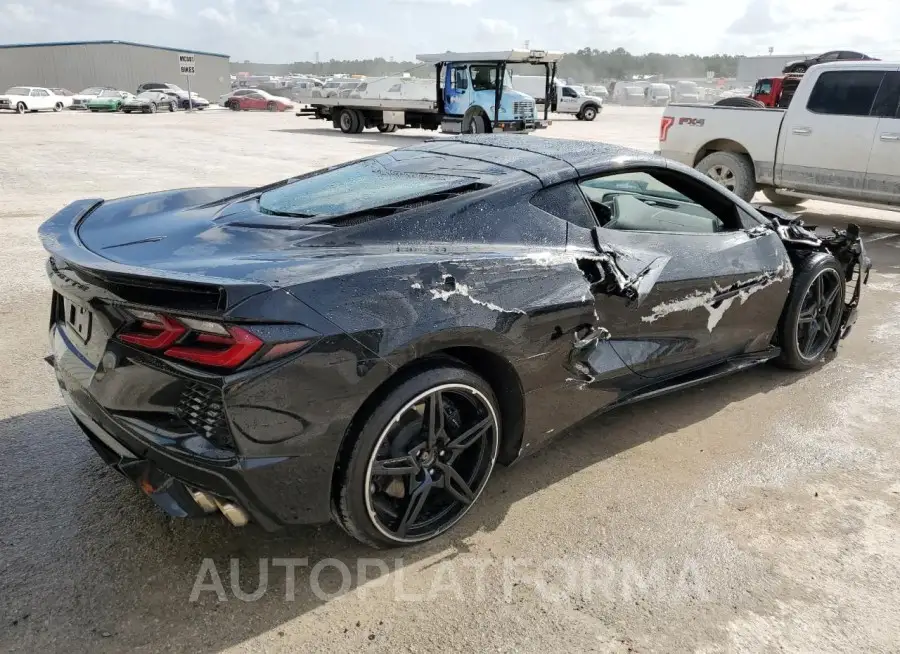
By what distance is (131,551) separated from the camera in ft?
8.60

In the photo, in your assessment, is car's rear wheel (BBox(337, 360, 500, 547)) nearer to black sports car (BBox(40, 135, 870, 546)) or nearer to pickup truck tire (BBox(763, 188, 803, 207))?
black sports car (BBox(40, 135, 870, 546))

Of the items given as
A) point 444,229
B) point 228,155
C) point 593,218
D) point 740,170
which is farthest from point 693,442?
point 228,155

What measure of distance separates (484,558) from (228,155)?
15.6 m

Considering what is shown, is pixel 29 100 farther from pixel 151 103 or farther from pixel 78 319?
pixel 78 319

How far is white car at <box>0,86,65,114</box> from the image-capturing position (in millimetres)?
35875

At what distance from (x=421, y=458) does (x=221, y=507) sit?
72cm

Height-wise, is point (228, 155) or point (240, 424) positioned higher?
point (240, 424)

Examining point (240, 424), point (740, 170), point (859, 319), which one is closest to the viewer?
point (240, 424)

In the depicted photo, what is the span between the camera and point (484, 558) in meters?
2.68

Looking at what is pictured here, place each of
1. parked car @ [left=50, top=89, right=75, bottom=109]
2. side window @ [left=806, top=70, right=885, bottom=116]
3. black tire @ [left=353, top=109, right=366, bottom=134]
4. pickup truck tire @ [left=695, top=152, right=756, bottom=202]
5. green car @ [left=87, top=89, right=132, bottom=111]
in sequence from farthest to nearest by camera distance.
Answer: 1. parked car @ [left=50, top=89, right=75, bottom=109]
2. green car @ [left=87, top=89, right=132, bottom=111]
3. black tire @ [left=353, top=109, right=366, bottom=134]
4. pickup truck tire @ [left=695, top=152, right=756, bottom=202]
5. side window @ [left=806, top=70, right=885, bottom=116]

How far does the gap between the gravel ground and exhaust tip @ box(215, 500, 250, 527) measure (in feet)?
0.61

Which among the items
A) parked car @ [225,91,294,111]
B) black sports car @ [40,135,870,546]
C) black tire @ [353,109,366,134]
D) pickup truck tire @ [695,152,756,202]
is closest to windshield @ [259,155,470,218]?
black sports car @ [40,135,870,546]

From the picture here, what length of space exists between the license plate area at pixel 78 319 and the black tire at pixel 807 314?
3.66m

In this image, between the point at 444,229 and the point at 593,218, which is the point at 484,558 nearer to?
the point at 444,229
